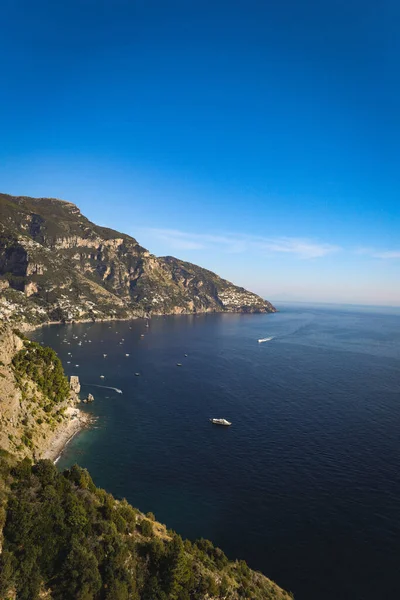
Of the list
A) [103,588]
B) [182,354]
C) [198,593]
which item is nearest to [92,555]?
[103,588]

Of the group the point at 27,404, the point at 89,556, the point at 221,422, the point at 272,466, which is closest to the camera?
the point at 89,556

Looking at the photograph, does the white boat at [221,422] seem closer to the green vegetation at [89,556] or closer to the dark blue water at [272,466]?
the dark blue water at [272,466]

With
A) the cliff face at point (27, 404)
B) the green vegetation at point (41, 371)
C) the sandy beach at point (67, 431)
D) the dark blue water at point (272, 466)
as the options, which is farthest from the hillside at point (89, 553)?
the green vegetation at point (41, 371)

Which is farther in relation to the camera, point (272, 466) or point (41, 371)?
point (41, 371)

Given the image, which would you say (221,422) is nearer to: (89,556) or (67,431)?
(67,431)

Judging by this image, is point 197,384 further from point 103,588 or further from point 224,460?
point 103,588

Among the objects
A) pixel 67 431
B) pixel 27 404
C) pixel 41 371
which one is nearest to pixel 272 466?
pixel 67 431

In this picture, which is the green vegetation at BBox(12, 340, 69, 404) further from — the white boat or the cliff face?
the white boat
